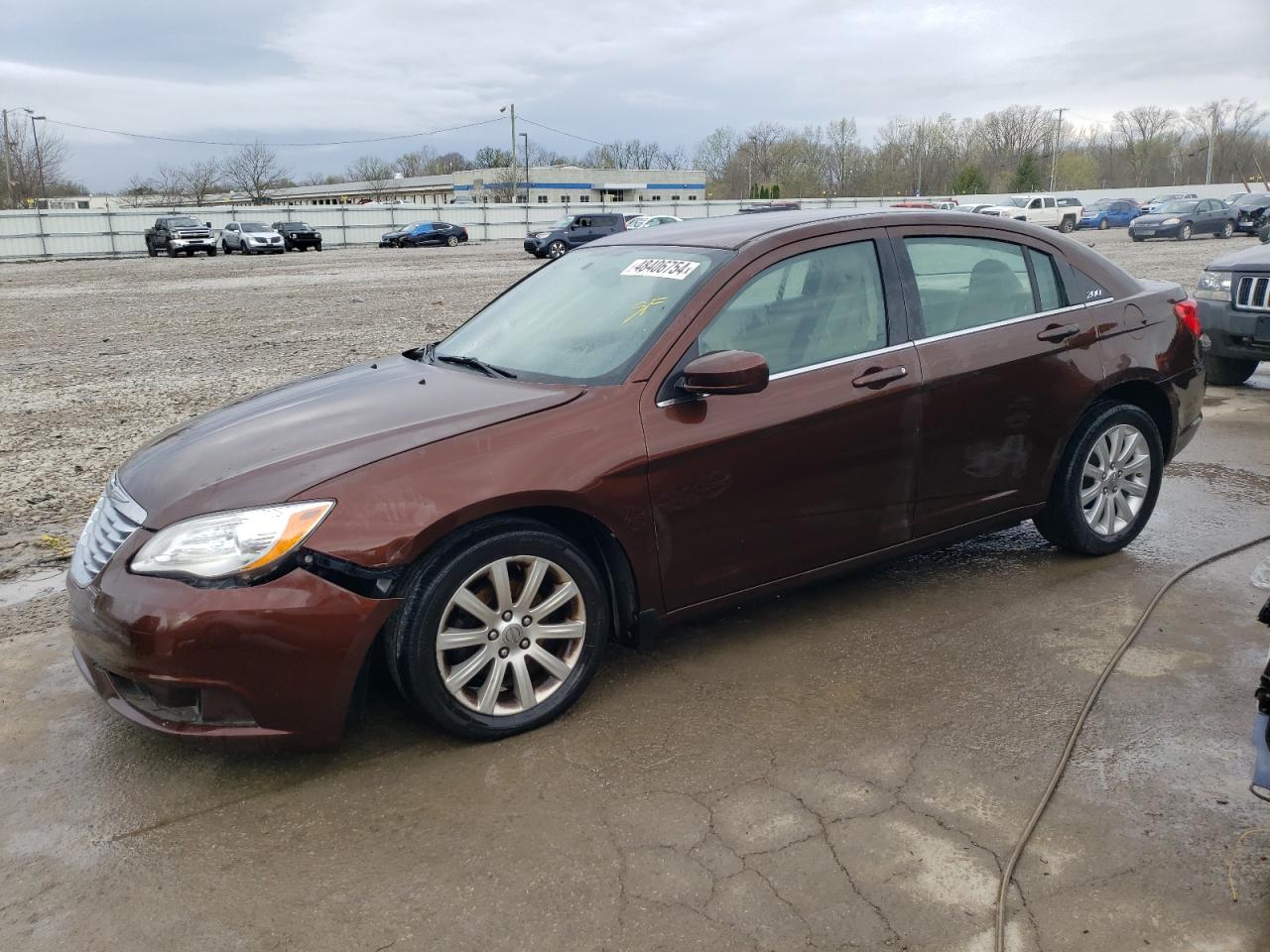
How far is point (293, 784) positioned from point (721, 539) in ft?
5.41

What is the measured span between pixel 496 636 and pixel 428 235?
47799 mm

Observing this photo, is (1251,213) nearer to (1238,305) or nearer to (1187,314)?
(1238,305)

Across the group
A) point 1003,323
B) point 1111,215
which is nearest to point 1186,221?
point 1111,215

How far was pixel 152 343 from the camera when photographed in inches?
536

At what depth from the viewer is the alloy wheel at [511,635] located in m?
3.28

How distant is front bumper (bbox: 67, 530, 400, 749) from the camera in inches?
116

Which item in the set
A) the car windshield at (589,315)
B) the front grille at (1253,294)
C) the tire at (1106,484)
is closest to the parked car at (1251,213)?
the front grille at (1253,294)

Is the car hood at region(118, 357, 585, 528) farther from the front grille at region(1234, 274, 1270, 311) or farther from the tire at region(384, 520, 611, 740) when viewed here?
the front grille at region(1234, 274, 1270, 311)

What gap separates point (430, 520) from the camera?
10.3ft

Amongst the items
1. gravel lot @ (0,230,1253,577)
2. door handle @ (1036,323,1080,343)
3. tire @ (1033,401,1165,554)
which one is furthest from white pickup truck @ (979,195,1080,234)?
door handle @ (1036,323,1080,343)

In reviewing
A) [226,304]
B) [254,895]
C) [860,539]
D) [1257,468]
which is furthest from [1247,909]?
[226,304]

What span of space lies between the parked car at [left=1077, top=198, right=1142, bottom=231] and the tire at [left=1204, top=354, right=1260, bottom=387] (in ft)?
160

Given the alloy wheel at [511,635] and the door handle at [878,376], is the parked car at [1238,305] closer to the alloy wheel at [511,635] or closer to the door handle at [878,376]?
the door handle at [878,376]

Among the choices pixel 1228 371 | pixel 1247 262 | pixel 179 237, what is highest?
pixel 179 237
